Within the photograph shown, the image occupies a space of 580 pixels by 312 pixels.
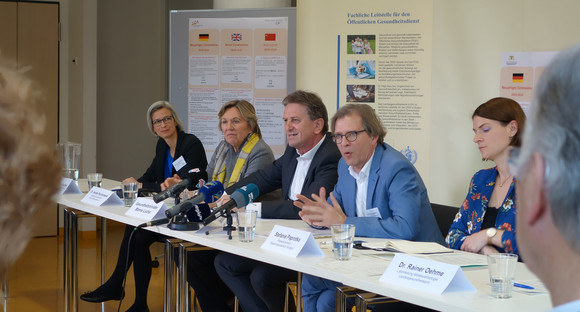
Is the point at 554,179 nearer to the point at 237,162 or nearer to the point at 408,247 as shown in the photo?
the point at 408,247

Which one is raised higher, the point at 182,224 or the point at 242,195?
the point at 242,195

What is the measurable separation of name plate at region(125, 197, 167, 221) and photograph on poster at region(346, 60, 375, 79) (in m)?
2.36

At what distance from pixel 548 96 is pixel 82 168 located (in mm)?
7606

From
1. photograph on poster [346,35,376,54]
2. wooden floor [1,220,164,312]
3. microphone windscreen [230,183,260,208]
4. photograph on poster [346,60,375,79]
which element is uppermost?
photograph on poster [346,35,376,54]

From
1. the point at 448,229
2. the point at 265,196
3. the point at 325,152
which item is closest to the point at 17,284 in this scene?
the point at 265,196

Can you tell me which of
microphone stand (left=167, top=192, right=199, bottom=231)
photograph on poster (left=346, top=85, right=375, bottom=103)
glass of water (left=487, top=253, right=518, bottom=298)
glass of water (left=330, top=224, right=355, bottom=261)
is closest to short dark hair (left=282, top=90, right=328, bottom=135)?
microphone stand (left=167, top=192, right=199, bottom=231)

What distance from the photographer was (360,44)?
542 centimetres

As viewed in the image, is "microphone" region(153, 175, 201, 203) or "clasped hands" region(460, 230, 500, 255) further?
"microphone" region(153, 175, 201, 203)

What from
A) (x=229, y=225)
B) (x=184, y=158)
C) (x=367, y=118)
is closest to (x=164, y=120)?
(x=184, y=158)

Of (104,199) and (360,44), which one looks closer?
(104,199)

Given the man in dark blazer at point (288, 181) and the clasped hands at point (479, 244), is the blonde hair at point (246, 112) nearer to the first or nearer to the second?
the man in dark blazer at point (288, 181)

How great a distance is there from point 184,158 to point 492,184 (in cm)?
257

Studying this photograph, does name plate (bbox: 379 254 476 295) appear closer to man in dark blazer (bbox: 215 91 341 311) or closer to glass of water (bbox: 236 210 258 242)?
glass of water (bbox: 236 210 258 242)

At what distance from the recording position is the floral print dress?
10.6 feet
